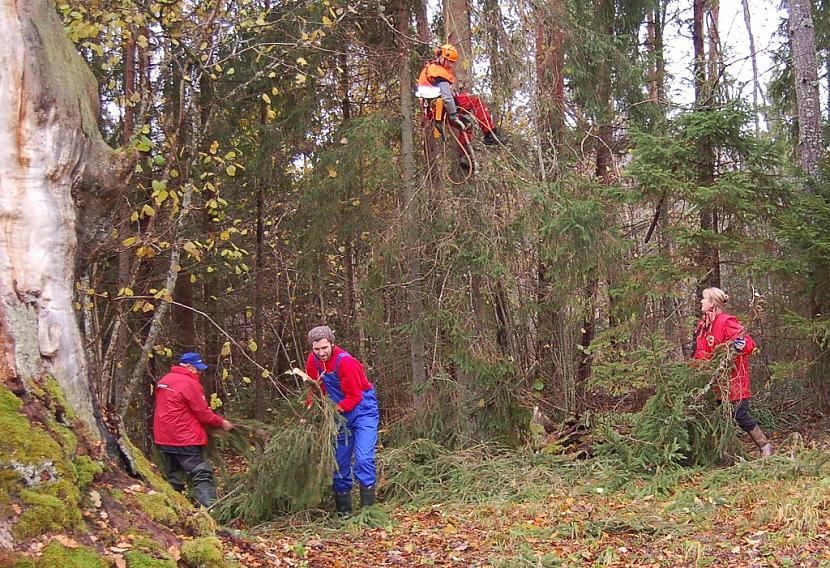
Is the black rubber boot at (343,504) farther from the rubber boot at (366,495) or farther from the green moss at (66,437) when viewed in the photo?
the green moss at (66,437)

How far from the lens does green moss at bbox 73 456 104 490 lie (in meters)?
3.98

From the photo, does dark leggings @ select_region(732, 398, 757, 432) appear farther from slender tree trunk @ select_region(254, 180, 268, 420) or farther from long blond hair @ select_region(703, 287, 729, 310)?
slender tree trunk @ select_region(254, 180, 268, 420)

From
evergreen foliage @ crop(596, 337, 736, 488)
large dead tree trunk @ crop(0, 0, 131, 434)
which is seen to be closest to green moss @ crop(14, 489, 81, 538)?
large dead tree trunk @ crop(0, 0, 131, 434)

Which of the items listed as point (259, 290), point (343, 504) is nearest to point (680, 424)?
point (343, 504)

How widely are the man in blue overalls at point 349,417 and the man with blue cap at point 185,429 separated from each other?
1.01m

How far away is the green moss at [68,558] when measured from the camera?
3311mm

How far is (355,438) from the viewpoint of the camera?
6918mm

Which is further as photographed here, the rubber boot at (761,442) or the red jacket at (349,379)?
the rubber boot at (761,442)

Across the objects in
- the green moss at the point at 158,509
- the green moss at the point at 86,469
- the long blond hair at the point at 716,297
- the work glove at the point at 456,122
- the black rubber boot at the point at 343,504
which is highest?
the work glove at the point at 456,122

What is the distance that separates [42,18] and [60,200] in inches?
47.4

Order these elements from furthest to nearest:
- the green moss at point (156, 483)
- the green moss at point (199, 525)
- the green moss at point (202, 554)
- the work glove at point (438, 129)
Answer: the work glove at point (438, 129), the green moss at point (156, 483), the green moss at point (199, 525), the green moss at point (202, 554)

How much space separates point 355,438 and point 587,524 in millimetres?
2257

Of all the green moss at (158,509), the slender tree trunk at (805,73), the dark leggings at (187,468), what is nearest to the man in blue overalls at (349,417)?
the dark leggings at (187,468)

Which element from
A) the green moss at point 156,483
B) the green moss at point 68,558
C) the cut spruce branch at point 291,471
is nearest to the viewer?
the green moss at point 68,558
